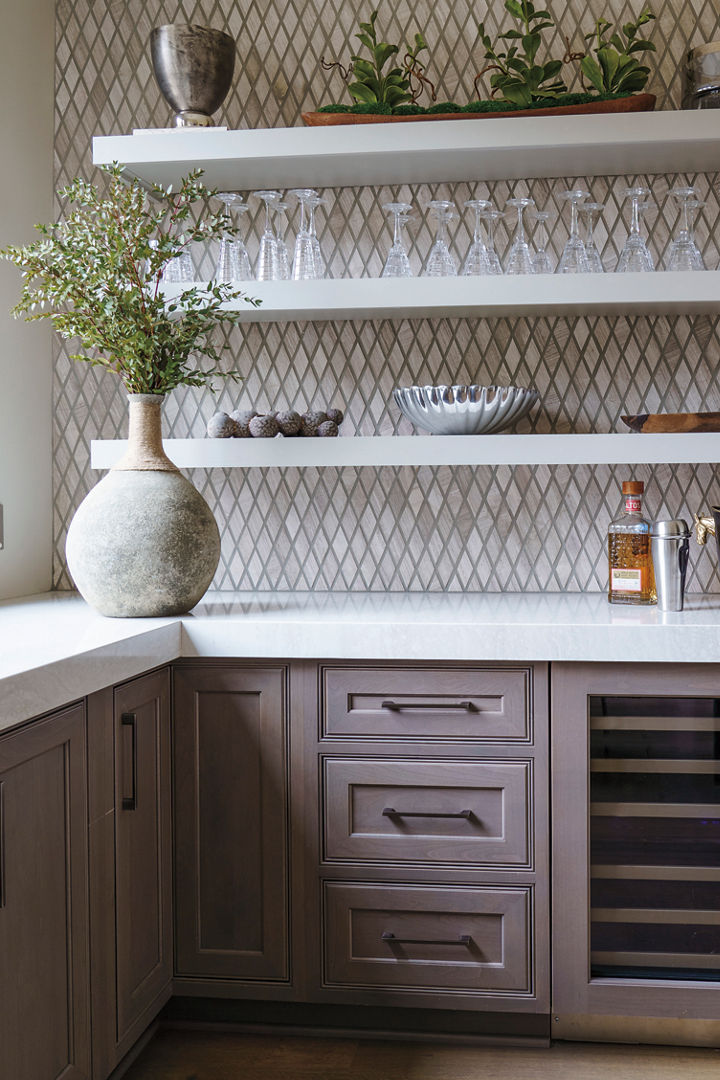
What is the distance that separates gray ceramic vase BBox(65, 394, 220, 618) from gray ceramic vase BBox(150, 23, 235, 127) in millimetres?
797

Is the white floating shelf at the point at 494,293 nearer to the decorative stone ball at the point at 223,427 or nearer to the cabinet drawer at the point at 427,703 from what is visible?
the decorative stone ball at the point at 223,427

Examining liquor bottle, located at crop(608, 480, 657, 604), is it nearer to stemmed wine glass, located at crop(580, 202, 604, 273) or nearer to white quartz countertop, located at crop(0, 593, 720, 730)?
white quartz countertop, located at crop(0, 593, 720, 730)

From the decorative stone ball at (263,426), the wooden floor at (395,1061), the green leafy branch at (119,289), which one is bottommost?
the wooden floor at (395,1061)

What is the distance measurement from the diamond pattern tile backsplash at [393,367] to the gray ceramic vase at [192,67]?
25 centimetres

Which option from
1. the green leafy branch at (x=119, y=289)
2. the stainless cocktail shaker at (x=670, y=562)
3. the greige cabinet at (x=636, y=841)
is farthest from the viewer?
the stainless cocktail shaker at (x=670, y=562)

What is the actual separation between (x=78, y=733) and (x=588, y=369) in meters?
1.62

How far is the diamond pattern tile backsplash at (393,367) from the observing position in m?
2.60

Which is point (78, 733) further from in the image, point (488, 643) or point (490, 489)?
point (490, 489)

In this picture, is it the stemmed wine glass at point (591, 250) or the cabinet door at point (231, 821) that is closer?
the cabinet door at point (231, 821)

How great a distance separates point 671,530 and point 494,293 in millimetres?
671

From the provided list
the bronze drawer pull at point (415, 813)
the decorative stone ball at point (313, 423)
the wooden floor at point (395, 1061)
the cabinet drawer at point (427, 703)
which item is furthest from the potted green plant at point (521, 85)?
the wooden floor at point (395, 1061)

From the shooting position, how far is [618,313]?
2.57 m

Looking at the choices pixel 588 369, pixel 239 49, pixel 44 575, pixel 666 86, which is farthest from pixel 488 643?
pixel 239 49

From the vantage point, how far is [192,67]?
2436 millimetres
